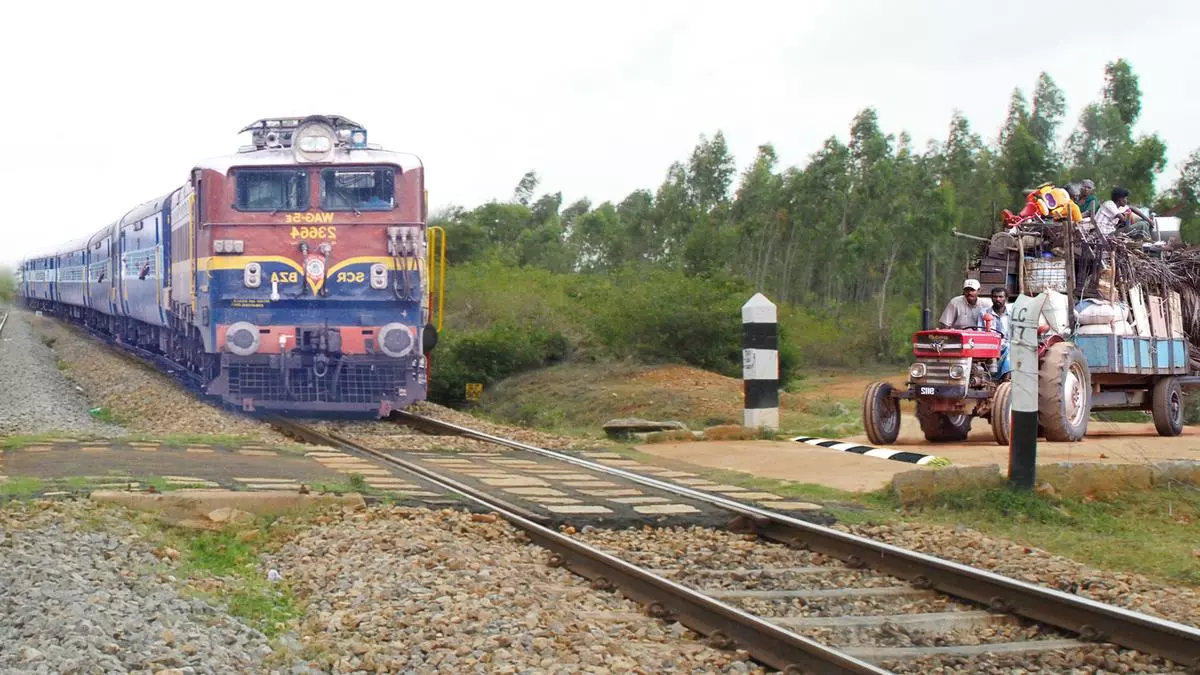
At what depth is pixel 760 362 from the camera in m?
14.3

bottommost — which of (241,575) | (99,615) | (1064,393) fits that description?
(241,575)

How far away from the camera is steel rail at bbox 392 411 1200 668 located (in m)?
5.49

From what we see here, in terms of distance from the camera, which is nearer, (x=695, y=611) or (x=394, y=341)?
(x=695, y=611)

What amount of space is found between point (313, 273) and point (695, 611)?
11.0 metres

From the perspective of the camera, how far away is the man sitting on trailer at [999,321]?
44.1 ft

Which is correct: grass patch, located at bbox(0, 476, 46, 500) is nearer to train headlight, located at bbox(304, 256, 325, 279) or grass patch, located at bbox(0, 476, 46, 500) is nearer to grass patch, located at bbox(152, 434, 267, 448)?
grass patch, located at bbox(152, 434, 267, 448)

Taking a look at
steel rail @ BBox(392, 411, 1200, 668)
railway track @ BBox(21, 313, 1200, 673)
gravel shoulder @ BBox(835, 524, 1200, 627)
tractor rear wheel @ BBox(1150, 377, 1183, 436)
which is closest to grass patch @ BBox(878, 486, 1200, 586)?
gravel shoulder @ BBox(835, 524, 1200, 627)

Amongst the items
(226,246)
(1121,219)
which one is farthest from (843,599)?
(226,246)

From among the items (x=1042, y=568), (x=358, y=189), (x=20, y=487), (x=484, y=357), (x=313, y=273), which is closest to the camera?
(x=1042, y=568)

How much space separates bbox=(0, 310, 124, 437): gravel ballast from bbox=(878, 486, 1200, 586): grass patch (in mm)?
8854

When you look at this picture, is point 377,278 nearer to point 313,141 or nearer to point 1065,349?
point 313,141

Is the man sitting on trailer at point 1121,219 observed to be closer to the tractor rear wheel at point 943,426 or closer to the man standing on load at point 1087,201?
the man standing on load at point 1087,201

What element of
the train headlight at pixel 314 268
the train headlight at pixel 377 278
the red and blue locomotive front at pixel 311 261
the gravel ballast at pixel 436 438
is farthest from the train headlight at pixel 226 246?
the gravel ballast at pixel 436 438

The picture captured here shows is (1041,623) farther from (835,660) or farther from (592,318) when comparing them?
(592,318)
